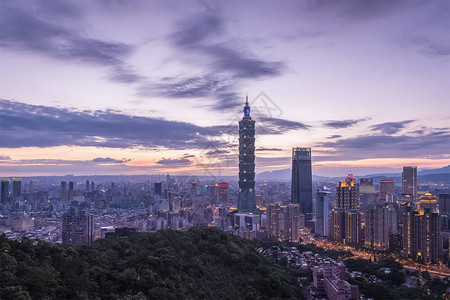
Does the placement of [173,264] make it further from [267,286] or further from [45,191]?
[45,191]

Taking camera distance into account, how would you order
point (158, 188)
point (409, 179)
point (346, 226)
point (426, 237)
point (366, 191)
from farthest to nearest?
point (158, 188) < point (409, 179) < point (366, 191) < point (346, 226) < point (426, 237)

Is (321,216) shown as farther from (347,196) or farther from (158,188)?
(158,188)

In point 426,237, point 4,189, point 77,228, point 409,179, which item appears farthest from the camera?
point 409,179

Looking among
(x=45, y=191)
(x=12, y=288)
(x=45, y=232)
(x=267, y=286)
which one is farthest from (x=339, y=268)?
(x=45, y=191)

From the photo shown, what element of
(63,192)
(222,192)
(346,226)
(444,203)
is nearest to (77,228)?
(346,226)

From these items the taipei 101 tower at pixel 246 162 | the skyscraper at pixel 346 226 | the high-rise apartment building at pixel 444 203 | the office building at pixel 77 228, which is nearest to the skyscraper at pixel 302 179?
the taipei 101 tower at pixel 246 162

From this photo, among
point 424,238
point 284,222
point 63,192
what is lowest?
point 284,222

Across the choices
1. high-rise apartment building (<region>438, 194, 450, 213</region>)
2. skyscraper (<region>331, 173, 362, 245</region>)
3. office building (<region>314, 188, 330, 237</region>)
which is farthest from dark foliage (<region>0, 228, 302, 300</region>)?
high-rise apartment building (<region>438, 194, 450, 213</region>)
